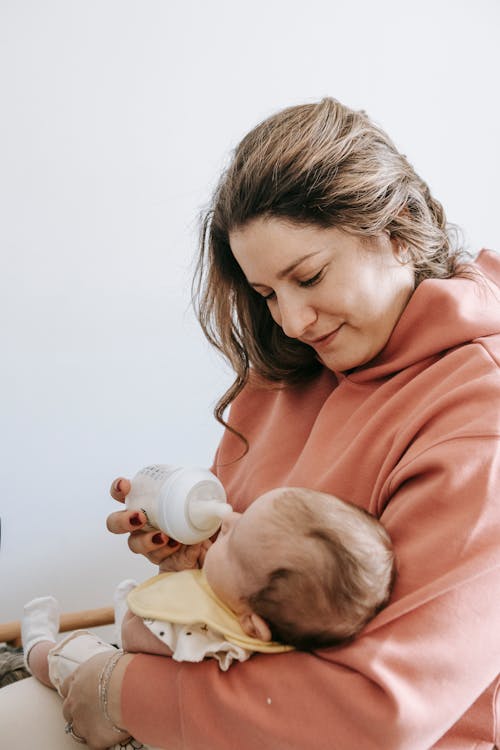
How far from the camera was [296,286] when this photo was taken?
112cm

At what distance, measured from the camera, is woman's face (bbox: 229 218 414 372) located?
1.08 meters

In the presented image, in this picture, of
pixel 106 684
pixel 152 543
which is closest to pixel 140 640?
pixel 106 684

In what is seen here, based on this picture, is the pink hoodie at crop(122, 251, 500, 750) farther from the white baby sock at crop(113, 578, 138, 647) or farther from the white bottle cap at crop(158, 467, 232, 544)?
the white baby sock at crop(113, 578, 138, 647)

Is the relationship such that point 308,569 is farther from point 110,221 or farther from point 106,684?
point 110,221

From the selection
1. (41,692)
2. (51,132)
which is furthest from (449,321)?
(51,132)

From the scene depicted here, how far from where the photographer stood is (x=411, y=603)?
35.2 inches

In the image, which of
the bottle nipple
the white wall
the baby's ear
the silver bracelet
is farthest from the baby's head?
the white wall

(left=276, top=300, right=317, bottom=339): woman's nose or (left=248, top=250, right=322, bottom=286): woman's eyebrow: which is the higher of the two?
(left=248, top=250, right=322, bottom=286): woman's eyebrow

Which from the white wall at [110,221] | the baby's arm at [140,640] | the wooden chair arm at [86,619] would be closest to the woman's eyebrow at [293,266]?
the baby's arm at [140,640]

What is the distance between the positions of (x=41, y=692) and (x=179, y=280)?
3.40 feet

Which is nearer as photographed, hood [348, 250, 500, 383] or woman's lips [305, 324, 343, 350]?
hood [348, 250, 500, 383]

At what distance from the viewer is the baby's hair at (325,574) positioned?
3.02 feet

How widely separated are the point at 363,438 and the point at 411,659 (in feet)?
1.08

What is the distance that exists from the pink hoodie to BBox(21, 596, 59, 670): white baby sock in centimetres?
40
